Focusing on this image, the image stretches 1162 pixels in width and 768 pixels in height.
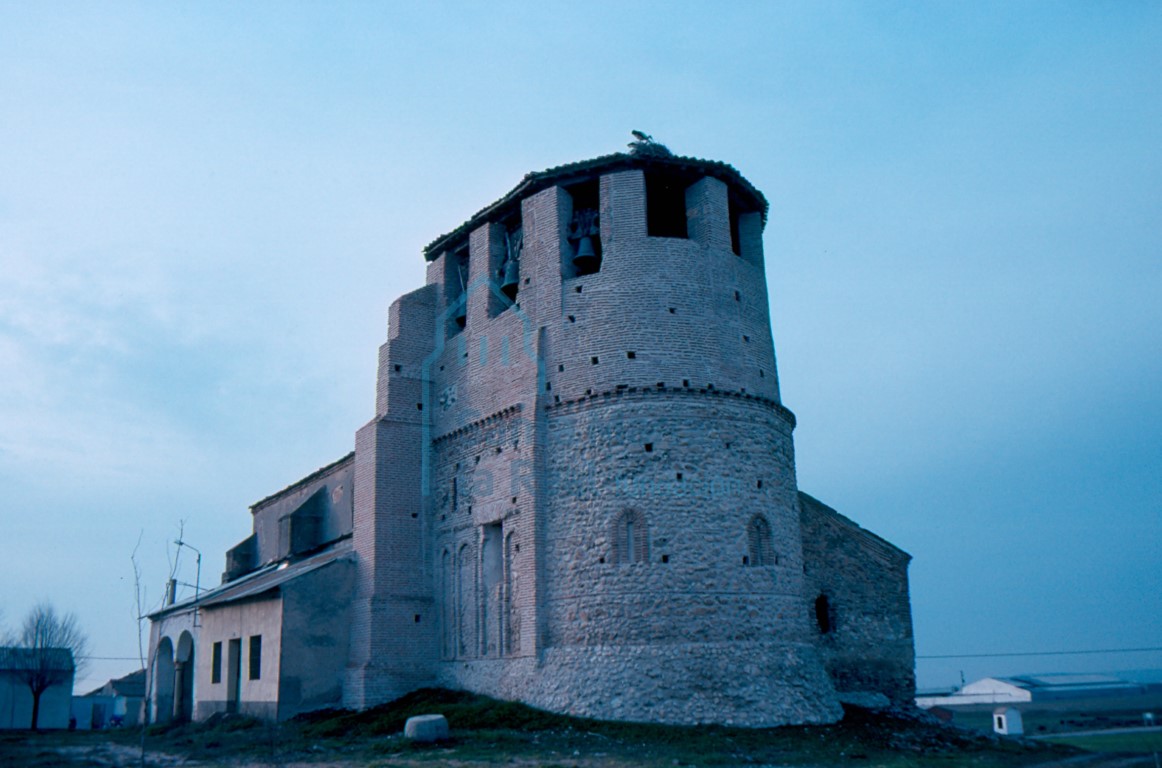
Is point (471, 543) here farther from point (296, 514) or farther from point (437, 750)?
point (296, 514)

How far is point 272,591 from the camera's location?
2523cm

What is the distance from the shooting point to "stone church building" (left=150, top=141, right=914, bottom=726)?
67.4 feet

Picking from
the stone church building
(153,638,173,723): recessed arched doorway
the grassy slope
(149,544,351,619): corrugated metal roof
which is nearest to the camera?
the grassy slope

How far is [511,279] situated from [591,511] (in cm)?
698

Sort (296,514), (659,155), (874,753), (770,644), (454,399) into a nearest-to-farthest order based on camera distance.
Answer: (874,753), (770,644), (659,155), (454,399), (296,514)

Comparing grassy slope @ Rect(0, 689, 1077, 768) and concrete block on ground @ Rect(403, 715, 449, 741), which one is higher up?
concrete block on ground @ Rect(403, 715, 449, 741)

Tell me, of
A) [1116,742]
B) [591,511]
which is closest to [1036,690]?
[1116,742]

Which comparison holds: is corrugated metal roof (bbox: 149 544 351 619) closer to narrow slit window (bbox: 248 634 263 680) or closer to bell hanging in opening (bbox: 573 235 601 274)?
narrow slit window (bbox: 248 634 263 680)

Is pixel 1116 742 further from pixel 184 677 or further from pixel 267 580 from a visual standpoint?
pixel 184 677

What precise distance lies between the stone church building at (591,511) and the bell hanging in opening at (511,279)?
11cm

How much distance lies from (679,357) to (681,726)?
7.86 metres

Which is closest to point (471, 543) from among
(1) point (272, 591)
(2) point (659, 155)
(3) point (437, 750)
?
(1) point (272, 591)

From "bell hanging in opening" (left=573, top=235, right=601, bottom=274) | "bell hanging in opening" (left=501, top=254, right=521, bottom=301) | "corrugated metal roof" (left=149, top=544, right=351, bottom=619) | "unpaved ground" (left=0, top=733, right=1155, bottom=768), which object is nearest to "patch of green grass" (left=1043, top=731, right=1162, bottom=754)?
"unpaved ground" (left=0, top=733, right=1155, bottom=768)

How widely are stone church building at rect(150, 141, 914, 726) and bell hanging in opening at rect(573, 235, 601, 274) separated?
0.07 metres
